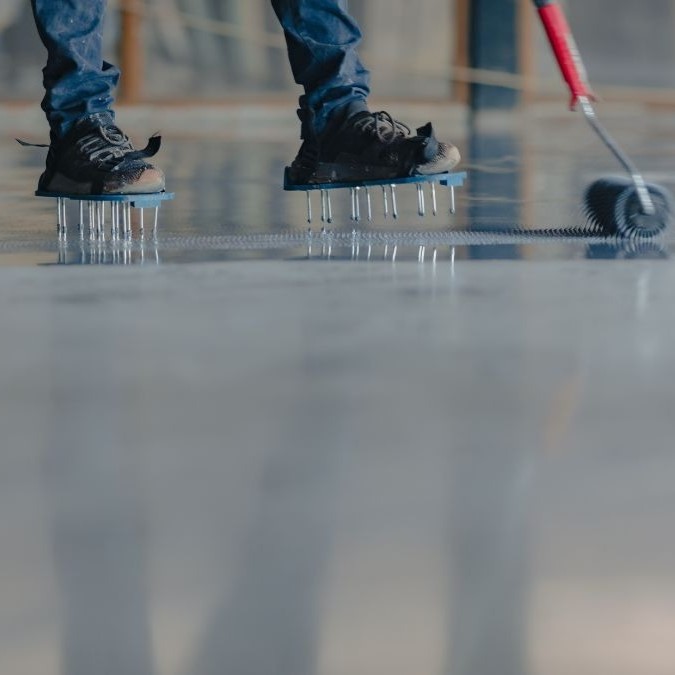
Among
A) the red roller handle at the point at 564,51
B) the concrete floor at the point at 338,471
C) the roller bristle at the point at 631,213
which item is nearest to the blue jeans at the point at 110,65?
the red roller handle at the point at 564,51

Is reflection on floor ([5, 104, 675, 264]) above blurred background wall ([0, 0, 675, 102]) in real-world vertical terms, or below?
below

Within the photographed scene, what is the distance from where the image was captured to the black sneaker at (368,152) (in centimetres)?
218

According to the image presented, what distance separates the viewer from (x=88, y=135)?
227 centimetres

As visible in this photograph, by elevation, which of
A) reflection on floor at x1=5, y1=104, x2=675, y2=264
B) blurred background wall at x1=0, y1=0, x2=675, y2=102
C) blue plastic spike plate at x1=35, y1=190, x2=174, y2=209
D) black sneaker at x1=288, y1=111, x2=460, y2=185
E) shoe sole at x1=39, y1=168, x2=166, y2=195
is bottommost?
reflection on floor at x1=5, y1=104, x2=675, y2=264

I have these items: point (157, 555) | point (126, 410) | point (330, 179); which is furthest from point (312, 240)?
point (157, 555)

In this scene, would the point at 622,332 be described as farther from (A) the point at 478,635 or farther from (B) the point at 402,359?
(A) the point at 478,635

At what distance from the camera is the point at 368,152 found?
224 cm

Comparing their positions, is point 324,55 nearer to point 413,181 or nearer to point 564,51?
point 413,181

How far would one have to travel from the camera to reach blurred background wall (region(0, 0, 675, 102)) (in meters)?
6.48

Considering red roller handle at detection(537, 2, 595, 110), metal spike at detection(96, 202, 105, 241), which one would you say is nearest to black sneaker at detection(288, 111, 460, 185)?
red roller handle at detection(537, 2, 595, 110)

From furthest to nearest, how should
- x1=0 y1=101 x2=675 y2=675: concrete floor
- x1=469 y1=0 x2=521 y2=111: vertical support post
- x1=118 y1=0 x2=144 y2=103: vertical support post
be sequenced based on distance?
x1=469 y1=0 x2=521 y2=111: vertical support post, x1=118 y1=0 x2=144 y2=103: vertical support post, x1=0 y1=101 x2=675 y2=675: concrete floor

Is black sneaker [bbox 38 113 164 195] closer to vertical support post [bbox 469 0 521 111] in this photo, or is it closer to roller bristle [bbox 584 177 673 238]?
roller bristle [bbox 584 177 673 238]

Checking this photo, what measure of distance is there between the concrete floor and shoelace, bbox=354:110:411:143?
0.47 meters

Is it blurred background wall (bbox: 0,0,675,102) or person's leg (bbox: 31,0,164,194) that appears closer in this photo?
person's leg (bbox: 31,0,164,194)
